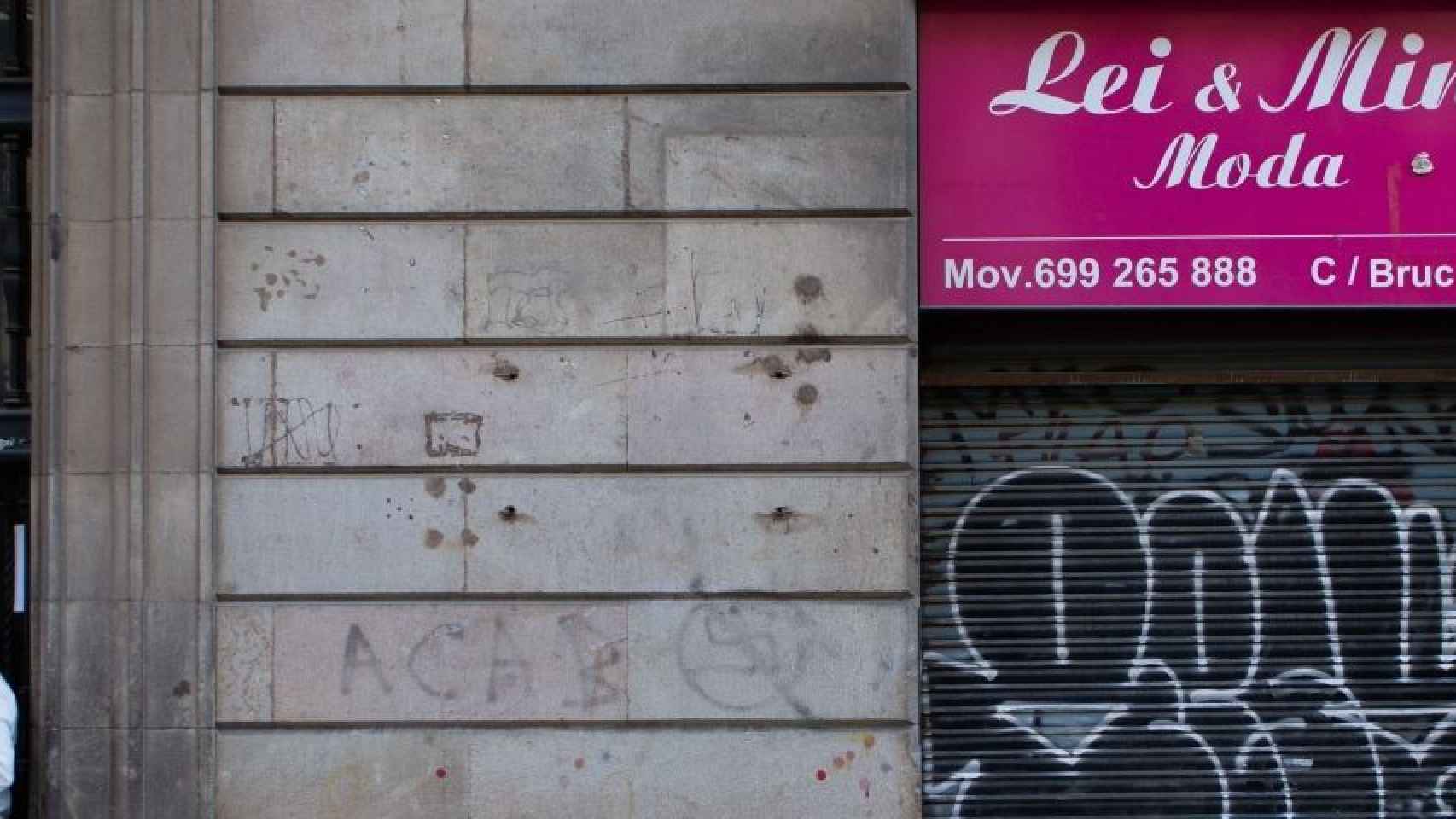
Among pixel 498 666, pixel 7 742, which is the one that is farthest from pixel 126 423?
pixel 498 666

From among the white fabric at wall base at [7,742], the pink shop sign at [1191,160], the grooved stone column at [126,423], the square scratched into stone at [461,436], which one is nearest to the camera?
the white fabric at wall base at [7,742]

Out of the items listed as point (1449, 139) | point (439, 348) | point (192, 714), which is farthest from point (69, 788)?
point (1449, 139)

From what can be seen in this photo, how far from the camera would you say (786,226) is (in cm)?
681

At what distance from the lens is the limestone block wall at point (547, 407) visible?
6695mm

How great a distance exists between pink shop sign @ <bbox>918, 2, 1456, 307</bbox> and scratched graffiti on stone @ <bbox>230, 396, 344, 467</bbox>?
2.62 metres

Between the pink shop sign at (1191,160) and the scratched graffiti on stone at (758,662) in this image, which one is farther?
the pink shop sign at (1191,160)

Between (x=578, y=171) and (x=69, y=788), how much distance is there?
3321mm

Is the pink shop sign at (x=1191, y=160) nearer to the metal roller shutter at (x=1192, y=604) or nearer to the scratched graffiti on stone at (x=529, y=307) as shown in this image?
the metal roller shutter at (x=1192, y=604)

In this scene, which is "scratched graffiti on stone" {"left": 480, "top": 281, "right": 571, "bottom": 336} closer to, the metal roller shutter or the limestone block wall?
the limestone block wall

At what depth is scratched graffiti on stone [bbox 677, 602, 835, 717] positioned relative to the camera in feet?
22.0

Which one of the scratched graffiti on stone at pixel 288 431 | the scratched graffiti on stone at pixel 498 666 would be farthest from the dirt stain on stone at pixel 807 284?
the scratched graffiti on stone at pixel 288 431

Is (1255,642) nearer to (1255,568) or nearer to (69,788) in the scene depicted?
(1255,568)

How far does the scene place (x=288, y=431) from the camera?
6.78 metres

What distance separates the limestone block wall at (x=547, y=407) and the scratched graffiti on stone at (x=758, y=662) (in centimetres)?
1
